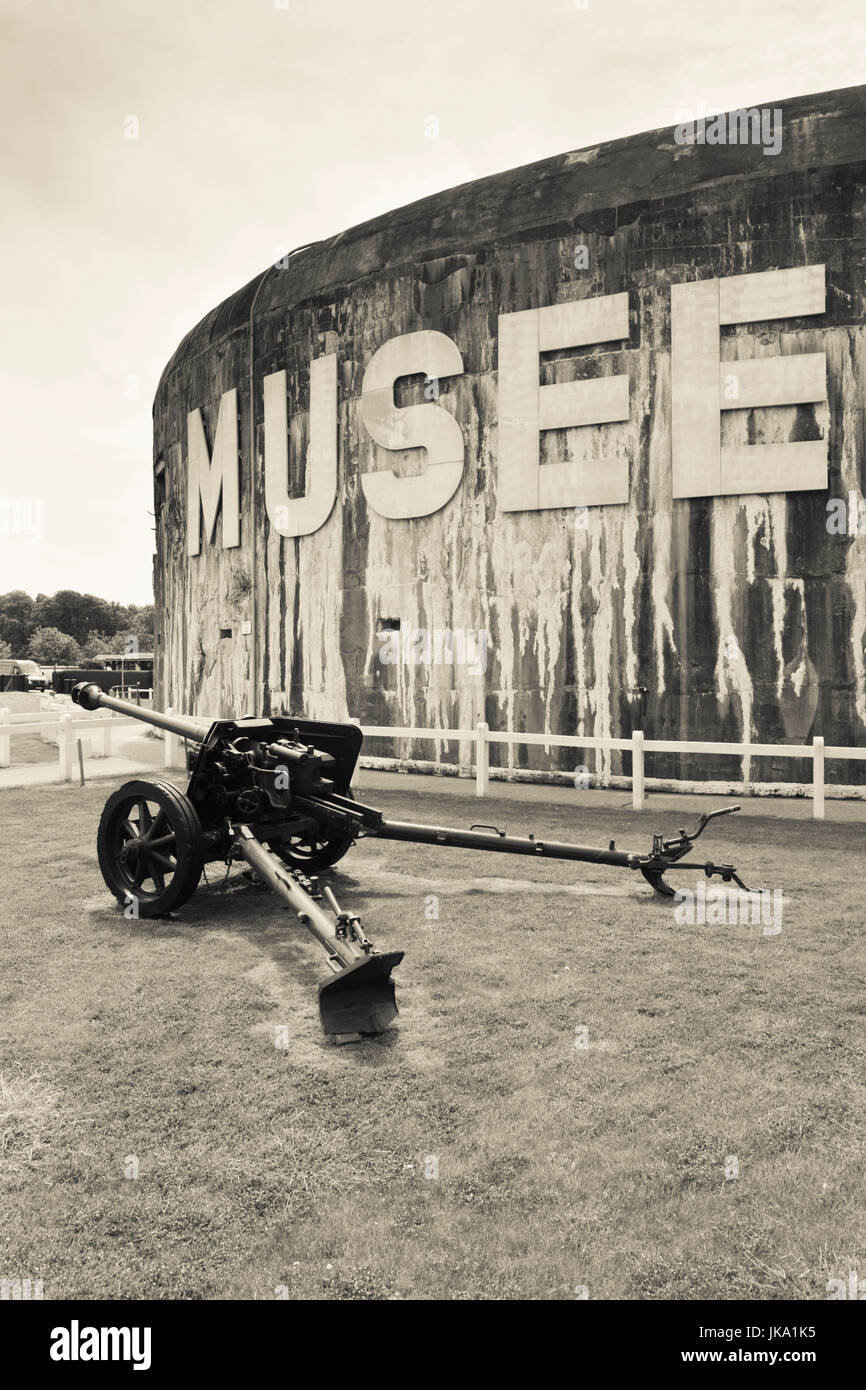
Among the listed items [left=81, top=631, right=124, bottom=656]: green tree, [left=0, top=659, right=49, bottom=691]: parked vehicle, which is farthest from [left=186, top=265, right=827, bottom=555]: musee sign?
[left=81, top=631, right=124, bottom=656]: green tree

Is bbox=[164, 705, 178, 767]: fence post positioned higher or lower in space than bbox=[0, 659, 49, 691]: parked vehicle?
lower

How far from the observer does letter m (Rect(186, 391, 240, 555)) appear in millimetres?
15773

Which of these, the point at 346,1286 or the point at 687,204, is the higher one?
the point at 687,204

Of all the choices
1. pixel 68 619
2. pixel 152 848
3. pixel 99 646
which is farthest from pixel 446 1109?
Result: pixel 68 619

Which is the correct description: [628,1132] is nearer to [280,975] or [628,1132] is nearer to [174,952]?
[280,975]

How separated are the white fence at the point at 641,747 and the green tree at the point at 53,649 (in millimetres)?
88842

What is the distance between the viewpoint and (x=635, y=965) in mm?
4621

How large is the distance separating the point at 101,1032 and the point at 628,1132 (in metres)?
2.24

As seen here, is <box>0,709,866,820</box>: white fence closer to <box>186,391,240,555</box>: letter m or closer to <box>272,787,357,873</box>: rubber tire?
<box>272,787,357,873</box>: rubber tire

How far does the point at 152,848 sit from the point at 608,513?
24.3 ft

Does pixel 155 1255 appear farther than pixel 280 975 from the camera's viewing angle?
No

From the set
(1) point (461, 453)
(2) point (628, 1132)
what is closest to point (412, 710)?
(1) point (461, 453)

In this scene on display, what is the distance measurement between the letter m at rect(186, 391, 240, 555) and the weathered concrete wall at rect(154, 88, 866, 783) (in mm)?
1833

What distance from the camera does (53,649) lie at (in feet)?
306
